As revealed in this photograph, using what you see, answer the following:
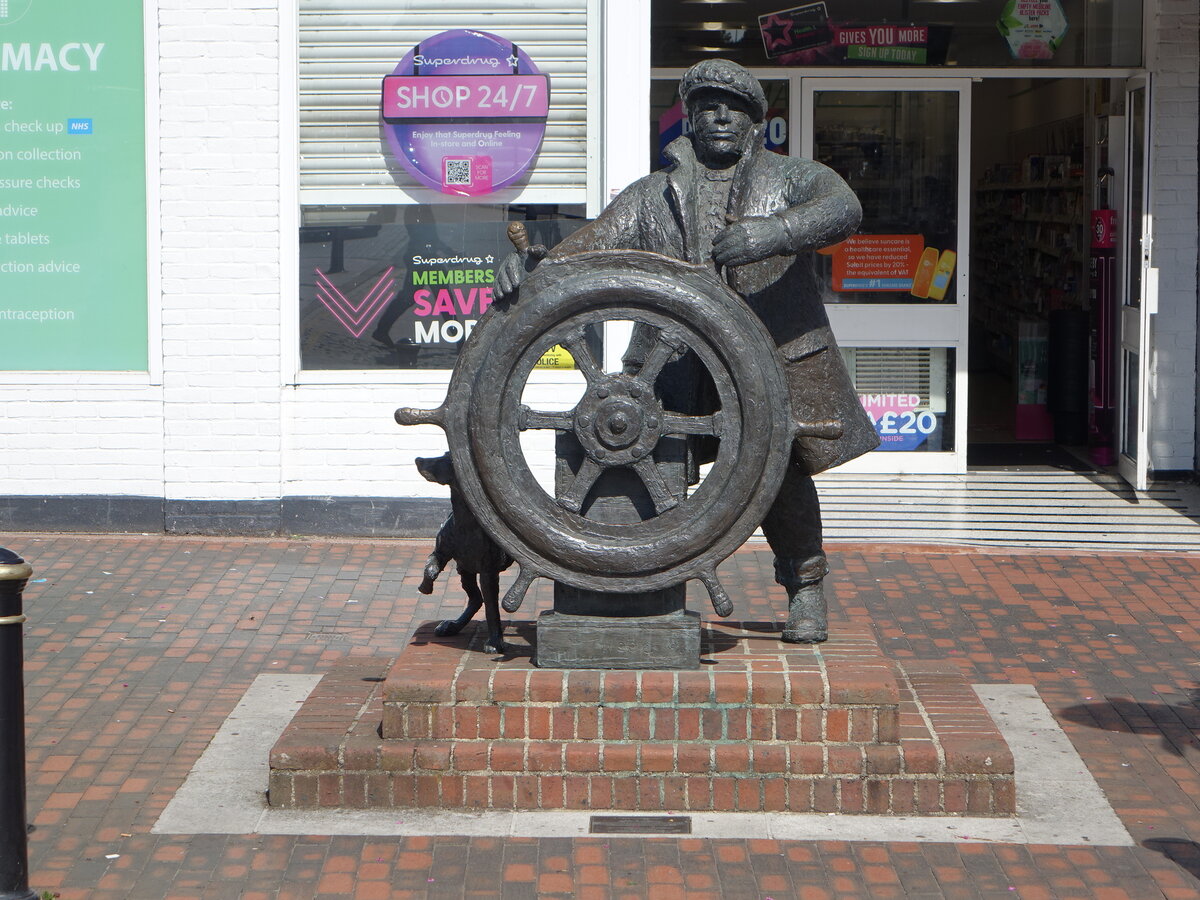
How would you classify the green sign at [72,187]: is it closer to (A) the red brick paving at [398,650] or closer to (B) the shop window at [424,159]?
(B) the shop window at [424,159]

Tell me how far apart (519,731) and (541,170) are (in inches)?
181

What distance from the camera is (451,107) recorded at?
28.7ft

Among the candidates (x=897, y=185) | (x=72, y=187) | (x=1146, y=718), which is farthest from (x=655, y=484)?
(x=897, y=185)

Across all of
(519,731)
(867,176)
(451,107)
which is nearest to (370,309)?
(451,107)

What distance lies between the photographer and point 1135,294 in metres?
10.1

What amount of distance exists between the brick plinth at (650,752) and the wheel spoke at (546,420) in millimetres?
734

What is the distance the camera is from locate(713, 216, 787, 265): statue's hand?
185 inches

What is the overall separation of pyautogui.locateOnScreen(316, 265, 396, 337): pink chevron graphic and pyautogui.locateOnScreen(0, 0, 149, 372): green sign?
0.96 m

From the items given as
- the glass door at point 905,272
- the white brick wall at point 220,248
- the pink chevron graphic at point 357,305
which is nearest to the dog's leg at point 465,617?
the white brick wall at point 220,248

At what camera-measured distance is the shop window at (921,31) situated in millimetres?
10070

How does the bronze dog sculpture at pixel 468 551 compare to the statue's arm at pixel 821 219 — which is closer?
the statue's arm at pixel 821 219

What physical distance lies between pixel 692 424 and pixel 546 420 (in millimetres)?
427

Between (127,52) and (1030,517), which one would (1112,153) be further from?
(127,52)

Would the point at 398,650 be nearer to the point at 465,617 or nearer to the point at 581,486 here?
the point at 465,617
